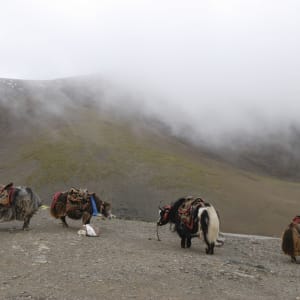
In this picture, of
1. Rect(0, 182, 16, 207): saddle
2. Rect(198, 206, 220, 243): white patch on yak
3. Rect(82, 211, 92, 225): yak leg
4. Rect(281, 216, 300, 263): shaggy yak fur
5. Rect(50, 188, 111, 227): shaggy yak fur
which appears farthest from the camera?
Rect(50, 188, 111, 227): shaggy yak fur

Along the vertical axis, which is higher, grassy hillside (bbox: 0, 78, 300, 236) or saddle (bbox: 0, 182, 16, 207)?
grassy hillside (bbox: 0, 78, 300, 236)

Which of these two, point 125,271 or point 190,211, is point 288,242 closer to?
point 190,211

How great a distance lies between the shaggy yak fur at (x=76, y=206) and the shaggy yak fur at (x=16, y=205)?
43.8 inches

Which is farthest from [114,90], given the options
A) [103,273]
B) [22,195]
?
[103,273]

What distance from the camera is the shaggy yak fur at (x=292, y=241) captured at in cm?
1254

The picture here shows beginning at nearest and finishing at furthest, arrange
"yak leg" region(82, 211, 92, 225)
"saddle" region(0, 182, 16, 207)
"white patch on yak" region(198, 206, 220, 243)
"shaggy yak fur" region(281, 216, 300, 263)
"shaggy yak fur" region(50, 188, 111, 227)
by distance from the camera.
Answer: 1. "white patch on yak" region(198, 206, 220, 243)
2. "shaggy yak fur" region(281, 216, 300, 263)
3. "saddle" region(0, 182, 16, 207)
4. "yak leg" region(82, 211, 92, 225)
5. "shaggy yak fur" region(50, 188, 111, 227)

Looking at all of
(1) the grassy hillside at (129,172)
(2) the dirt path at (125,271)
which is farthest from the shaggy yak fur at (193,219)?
(1) the grassy hillside at (129,172)

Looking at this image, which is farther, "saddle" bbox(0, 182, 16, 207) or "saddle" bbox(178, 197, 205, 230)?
"saddle" bbox(0, 182, 16, 207)

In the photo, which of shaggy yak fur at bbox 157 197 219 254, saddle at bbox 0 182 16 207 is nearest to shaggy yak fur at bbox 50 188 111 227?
saddle at bbox 0 182 16 207

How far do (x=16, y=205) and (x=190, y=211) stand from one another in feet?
17.5

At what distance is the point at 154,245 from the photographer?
13078mm

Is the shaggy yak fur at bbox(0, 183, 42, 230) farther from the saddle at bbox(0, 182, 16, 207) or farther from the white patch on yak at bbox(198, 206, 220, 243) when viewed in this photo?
the white patch on yak at bbox(198, 206, 220, 243)

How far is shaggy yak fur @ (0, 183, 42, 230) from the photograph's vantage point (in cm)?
1401

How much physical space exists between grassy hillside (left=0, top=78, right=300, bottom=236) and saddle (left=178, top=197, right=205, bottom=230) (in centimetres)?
2238
